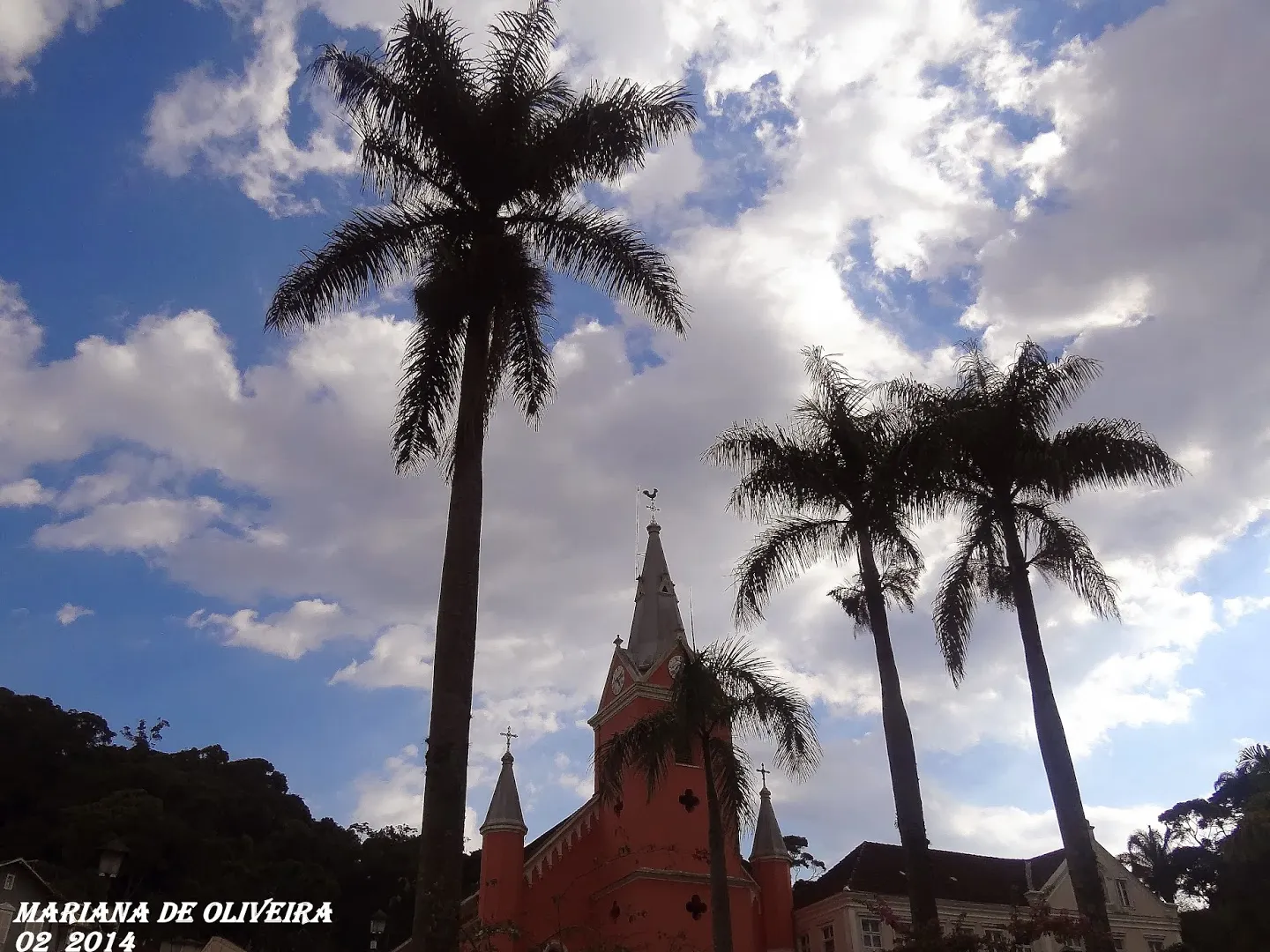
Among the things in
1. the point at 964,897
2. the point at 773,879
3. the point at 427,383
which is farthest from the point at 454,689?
the point at 964,897

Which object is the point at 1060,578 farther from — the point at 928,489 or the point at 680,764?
the point at 680,764

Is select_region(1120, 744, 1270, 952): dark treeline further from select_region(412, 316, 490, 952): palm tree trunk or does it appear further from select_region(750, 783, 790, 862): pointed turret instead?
select_region(412, 316, 490, 952): palm tree trunk

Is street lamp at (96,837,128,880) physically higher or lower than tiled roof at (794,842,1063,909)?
lower

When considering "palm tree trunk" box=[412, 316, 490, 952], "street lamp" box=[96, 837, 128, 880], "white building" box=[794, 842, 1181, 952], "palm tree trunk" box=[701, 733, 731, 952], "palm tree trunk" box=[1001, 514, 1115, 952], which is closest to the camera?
"palm tree trunk" box=[412, 316, 490, 952]

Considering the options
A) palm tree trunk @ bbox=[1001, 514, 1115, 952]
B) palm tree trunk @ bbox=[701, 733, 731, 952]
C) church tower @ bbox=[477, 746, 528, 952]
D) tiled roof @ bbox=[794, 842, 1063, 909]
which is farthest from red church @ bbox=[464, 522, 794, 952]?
palm tree trunk @ bbox=[1001, 514, 1115, 952]

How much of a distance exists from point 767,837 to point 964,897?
756 centimetres

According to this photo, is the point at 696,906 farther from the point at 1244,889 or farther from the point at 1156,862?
the point at 1156,862

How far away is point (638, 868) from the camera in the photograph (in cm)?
3262

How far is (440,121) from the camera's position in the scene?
47.4 feet

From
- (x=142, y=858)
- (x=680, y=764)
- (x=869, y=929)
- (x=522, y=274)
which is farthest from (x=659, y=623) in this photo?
(x=142, y=858)

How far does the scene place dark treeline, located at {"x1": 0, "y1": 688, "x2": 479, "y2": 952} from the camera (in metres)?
55.2

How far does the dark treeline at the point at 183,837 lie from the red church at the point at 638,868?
20585 mm

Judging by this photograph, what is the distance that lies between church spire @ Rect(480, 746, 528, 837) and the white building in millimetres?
10468

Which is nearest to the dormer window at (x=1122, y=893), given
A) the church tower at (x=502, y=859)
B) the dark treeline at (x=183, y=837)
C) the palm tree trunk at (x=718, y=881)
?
the church tower at (x=502, y=859)
